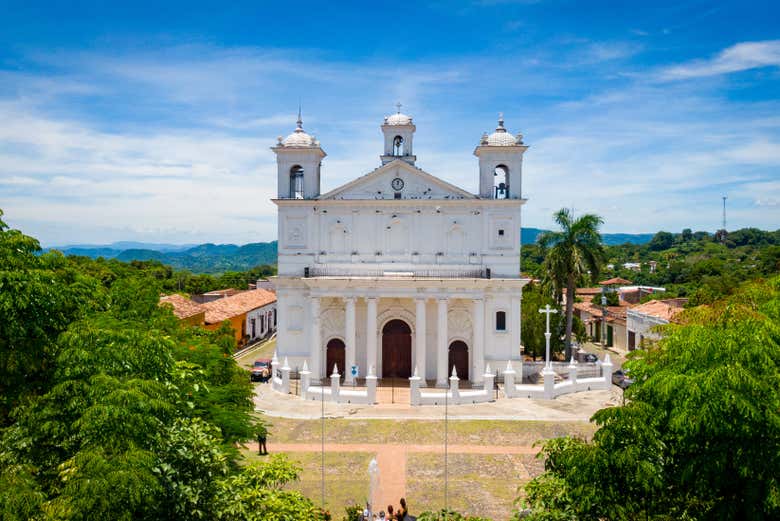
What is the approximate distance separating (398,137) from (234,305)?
2482cm

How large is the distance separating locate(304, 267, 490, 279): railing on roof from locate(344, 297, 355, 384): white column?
1833mm

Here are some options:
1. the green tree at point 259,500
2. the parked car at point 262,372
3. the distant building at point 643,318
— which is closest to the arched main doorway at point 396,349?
the parked car at point 262,372

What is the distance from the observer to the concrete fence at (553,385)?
98.7 ft

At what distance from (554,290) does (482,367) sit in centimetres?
789

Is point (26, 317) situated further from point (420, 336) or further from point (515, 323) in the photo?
point (515, 323)

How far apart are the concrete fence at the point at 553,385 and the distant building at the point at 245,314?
73.3 feet

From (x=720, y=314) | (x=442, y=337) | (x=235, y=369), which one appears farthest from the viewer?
(x=442, y=337)

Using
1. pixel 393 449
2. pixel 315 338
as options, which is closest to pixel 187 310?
pixel 315 338

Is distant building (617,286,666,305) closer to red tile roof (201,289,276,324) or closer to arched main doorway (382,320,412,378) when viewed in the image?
red tile roof (201,289,276,324)

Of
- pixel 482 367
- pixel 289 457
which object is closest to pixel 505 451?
pixel 289 457

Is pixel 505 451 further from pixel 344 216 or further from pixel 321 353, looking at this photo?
pixel 344 216

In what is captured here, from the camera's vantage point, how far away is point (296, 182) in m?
34.4

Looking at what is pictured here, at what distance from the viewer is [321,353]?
109ft

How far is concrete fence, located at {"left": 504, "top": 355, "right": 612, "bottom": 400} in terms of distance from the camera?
3009 centimetres
